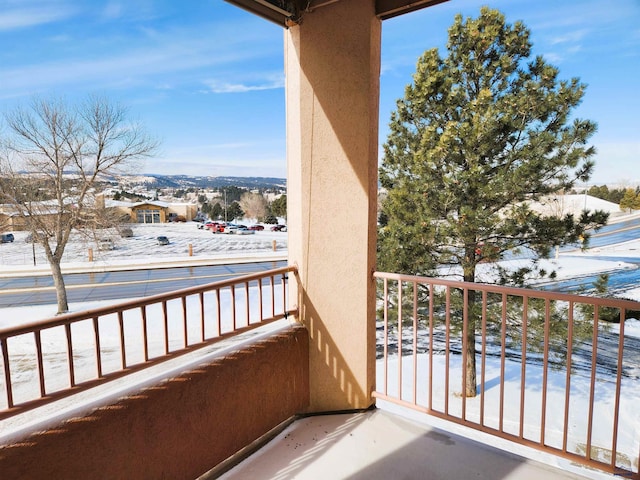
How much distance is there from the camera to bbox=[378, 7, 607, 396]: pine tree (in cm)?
623

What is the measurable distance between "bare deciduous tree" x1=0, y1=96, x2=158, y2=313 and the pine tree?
21.7 feet

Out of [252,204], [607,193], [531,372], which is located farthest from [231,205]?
[531,372]

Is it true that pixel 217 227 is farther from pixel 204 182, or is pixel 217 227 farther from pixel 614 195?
pixel 614 195

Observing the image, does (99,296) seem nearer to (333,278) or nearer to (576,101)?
(333,278)

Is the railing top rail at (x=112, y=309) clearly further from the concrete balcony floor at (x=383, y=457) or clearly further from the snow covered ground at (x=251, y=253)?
the snow covered ground at (x=251, y=253)

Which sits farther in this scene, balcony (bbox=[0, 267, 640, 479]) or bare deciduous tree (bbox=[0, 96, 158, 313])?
bare deciduous tree (bbox=[0, 96, 158, 313])

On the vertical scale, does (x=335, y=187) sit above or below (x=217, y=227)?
above

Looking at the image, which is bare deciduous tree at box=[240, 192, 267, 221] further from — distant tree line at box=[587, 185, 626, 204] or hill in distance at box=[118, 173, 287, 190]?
distant tree line at box=[587, 185, 626, 204]

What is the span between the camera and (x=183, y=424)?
63.6 inches

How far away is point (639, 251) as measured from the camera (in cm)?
1047

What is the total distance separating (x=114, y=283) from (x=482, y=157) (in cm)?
686

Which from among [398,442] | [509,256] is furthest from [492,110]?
[398,442]

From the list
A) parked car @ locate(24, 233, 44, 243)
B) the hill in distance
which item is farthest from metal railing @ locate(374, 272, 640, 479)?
parked car @ locate(24, 233, 44, 243)

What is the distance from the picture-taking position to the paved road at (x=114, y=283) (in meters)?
5.76
